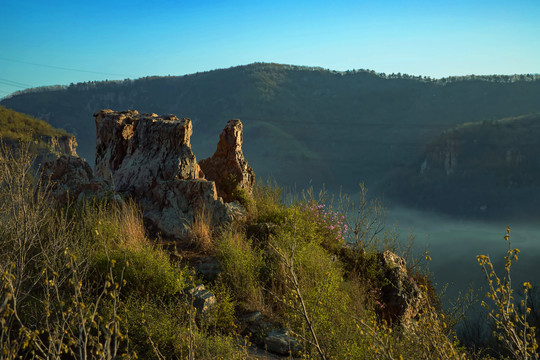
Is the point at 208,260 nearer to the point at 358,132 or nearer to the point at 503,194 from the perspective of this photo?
the point at 503,194

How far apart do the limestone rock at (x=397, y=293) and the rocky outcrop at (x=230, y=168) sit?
340 cm

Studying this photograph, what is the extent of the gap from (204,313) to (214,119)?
11627cm

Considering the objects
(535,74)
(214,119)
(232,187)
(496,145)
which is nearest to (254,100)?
(214,119)

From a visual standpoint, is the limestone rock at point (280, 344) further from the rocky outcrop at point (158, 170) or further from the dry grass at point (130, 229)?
the rocky outcrop at point (158, 170)

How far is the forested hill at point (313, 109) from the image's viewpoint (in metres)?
102

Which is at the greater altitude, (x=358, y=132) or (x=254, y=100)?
(x=254, y=100)

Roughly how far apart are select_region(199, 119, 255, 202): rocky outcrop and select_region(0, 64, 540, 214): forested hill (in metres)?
87.0

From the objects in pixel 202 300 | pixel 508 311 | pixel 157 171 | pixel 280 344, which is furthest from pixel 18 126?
pixel 508 311

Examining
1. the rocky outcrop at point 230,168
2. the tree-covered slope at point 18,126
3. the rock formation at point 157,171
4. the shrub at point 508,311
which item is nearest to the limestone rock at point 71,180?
the rock formation at point 157,171

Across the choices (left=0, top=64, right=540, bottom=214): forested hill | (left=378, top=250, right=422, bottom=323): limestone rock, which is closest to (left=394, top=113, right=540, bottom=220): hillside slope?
(left=0, top=64, right=540, bottom=214): forested hill

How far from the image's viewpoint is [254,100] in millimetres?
120188

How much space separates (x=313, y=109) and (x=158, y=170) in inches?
4551

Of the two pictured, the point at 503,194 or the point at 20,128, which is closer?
the point at 20,128

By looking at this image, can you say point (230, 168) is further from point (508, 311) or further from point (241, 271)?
point (508, 311)
